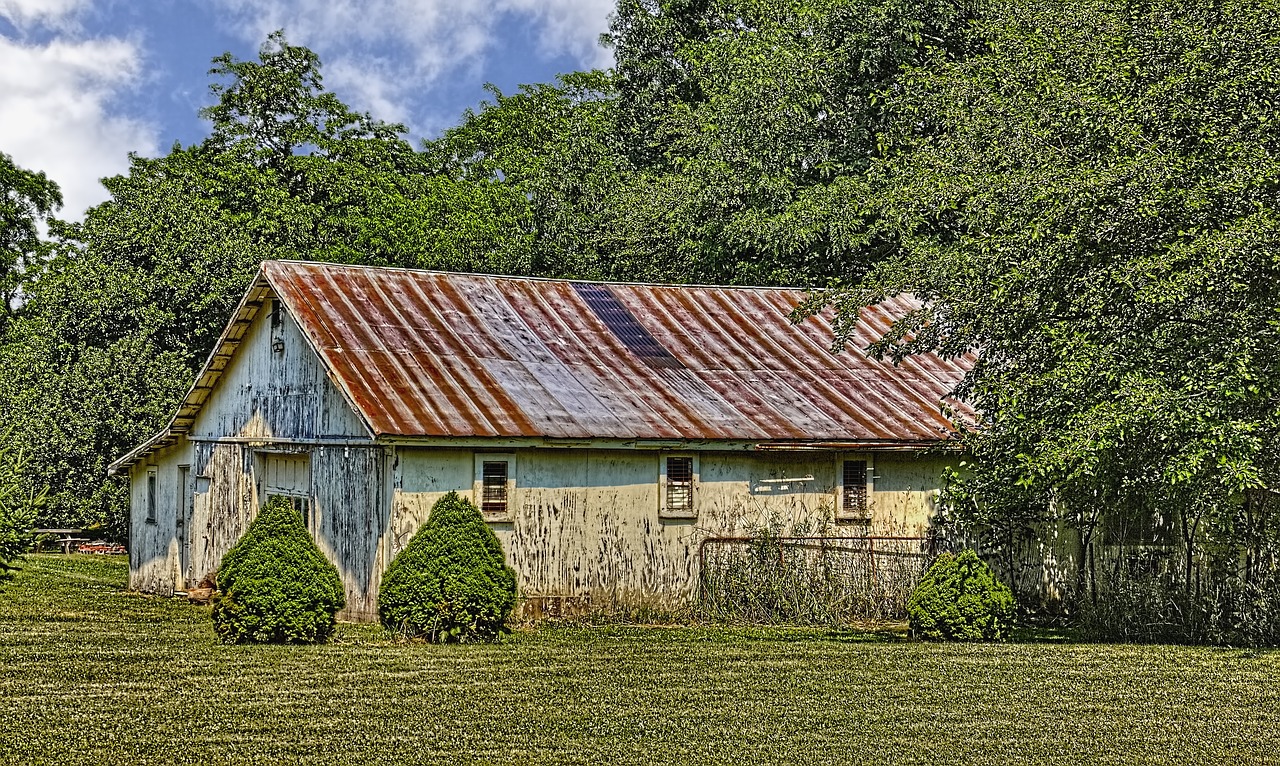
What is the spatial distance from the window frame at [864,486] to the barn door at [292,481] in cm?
795

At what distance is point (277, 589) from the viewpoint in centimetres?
1753

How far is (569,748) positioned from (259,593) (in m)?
7.58

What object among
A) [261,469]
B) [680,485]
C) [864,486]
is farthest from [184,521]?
[864,486]

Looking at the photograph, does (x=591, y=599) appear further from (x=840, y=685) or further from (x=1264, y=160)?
(x=1264, y=160)

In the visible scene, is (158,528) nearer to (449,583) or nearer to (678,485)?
(678,485)

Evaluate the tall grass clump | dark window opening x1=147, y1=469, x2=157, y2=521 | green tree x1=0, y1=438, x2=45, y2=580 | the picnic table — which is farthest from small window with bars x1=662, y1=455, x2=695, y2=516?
the picnic table

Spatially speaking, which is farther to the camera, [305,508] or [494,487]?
[305,508]

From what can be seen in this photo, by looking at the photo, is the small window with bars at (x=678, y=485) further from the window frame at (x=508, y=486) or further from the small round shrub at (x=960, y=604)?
the small round shrub at (x=960, y=604)

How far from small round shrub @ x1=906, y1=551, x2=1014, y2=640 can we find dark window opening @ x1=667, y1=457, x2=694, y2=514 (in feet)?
13.5

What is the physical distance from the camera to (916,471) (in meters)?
23.4

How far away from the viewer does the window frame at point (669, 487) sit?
21547mm

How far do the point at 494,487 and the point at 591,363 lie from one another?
3.73 metres

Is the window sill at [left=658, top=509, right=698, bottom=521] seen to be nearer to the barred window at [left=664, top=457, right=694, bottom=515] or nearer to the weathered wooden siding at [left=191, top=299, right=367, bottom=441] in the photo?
the barred window at [left=664, top=457, right=694, bottom=515]

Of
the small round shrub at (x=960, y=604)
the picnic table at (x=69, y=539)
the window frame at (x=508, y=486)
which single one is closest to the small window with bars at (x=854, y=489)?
the small round shrub at (x=960, y=604)
